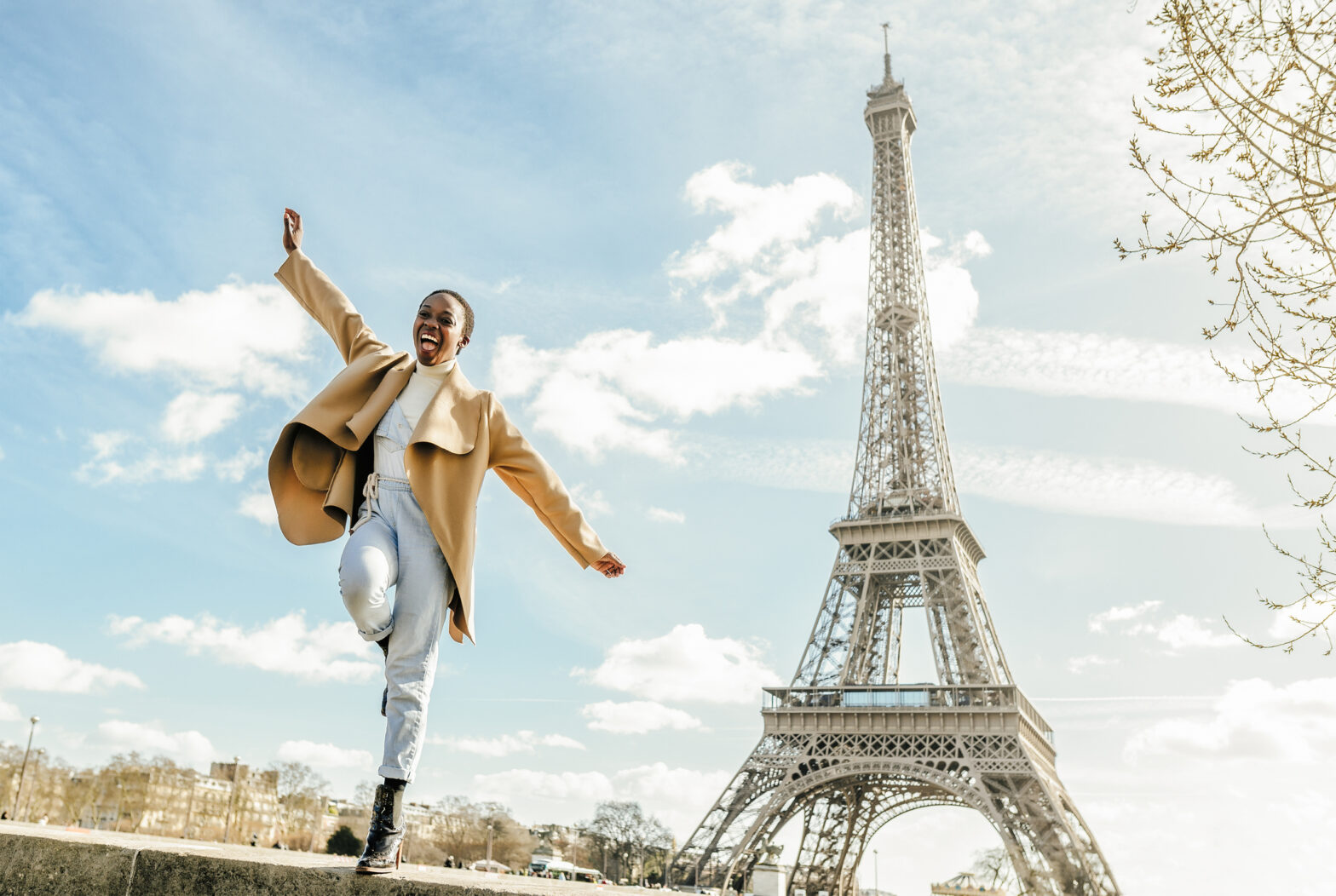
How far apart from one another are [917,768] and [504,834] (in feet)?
125

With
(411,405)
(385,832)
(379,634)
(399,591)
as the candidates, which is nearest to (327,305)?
(411,405)

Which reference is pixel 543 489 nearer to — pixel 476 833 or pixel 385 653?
pixel 385 653

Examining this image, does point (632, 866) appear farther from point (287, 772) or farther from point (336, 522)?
point (336, 522)

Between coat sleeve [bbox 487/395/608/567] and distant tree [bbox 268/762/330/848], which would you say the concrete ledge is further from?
distant tree [bbox 268/762/330/848]

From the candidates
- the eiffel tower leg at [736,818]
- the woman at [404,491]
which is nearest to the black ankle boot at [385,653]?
the woman at [404,491]

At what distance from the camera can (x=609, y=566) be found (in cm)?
402

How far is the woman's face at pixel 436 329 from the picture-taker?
4.03 meters

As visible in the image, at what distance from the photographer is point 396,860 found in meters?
3.38

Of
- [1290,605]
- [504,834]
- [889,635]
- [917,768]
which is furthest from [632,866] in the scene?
[1290,605]

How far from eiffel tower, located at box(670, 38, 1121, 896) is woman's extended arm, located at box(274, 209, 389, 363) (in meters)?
26.3

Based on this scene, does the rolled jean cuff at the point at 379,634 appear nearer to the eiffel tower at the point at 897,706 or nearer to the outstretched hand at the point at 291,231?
the outstretched hand at the point at 291,231

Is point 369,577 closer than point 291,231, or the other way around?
point 369,577

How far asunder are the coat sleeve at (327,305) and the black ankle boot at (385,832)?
186 cm

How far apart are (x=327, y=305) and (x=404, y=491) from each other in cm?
116
